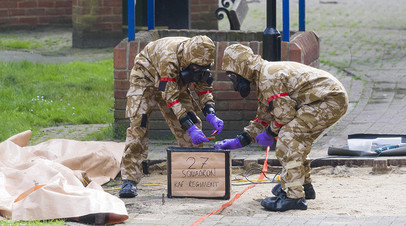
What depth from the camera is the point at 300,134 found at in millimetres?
6750

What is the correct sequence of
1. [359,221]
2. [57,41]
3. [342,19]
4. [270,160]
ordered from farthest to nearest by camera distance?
1. [342,19]
2. [57,41]
3. [270,160]
4. [359,221]

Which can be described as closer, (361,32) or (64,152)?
(64,152)

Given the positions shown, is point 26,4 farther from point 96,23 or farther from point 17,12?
point 96,23

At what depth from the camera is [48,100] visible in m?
11.5

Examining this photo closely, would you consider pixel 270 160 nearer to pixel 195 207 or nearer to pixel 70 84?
pixel 195 207

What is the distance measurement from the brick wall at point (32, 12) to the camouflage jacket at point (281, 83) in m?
11.6

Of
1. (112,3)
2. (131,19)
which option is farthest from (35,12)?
(131,19)

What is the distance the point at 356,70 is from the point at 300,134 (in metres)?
7.36

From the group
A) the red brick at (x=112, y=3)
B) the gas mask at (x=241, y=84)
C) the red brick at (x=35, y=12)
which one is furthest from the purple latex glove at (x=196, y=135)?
the red brick at (x=35, y=12)

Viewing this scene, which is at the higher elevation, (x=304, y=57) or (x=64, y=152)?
(x=304, y=57)

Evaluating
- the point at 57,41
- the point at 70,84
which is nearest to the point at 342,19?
the point at 57,41

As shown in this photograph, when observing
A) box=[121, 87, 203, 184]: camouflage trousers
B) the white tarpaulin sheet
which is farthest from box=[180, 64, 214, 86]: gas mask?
the white tarpaulin sheet

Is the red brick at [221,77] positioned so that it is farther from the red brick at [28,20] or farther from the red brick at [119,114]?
the red brick at [28,20]

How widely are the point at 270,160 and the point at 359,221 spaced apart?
2.60 m
